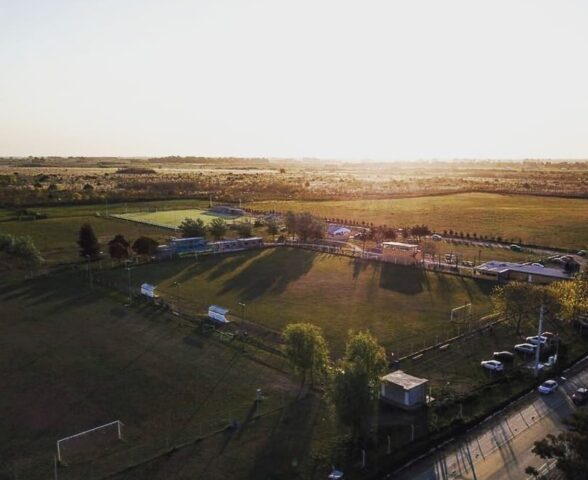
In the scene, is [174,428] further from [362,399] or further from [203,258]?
[203,258]

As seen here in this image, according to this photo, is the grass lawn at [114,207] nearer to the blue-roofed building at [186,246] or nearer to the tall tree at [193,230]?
the tall tree at [193,230]

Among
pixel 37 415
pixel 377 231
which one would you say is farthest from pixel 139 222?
pixel 37 415

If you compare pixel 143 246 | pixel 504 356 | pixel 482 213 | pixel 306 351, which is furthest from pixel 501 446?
pixel 482 213

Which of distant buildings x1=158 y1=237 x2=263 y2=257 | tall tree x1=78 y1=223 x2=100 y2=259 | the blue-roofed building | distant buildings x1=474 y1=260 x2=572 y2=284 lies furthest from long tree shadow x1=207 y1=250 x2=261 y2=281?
distant buildings x1=474 y1=260 x2=572 y2=284

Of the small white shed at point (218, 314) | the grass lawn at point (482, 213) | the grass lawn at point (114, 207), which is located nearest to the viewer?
the small white shed at point (218, 314)

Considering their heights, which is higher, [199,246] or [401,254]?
[401,254]

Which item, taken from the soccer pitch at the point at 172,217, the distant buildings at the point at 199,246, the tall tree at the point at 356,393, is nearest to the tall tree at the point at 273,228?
the distant buildings at the point at 199,246

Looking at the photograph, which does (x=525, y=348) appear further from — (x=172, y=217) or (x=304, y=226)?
(x=172, y=217)
